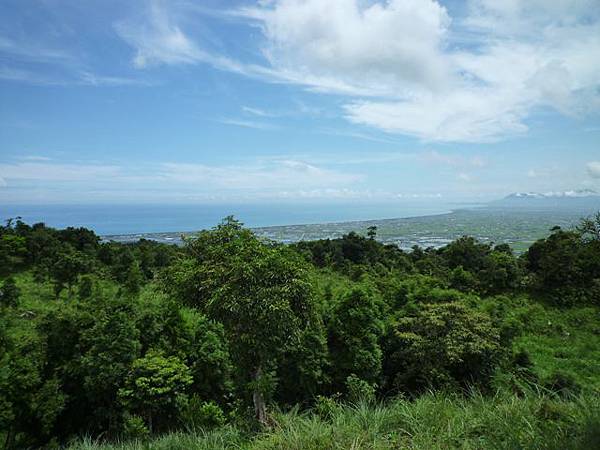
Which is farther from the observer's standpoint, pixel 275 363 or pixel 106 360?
Result: pixel 275 363

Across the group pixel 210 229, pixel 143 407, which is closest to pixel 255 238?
pixel 210 229

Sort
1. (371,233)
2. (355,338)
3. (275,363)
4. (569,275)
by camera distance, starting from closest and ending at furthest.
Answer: (275,363) → (355,338) → (569,275) → (371,233)

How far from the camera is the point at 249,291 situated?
24.3ft

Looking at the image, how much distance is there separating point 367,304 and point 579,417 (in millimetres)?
9939

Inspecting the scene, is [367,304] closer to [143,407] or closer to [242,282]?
[242,282]

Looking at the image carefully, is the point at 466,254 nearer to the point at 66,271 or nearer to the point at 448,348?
the point at 448,348

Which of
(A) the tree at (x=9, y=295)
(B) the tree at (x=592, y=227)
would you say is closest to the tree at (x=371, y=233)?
(A) the tree at (x=9, y=295)

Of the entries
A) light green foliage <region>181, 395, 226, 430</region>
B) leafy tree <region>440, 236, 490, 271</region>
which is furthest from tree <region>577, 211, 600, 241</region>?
leafy tree <region>440, 236, 490, 271</region>

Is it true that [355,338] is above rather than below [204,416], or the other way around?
above

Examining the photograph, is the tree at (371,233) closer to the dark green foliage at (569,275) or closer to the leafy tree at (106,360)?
the dark green foliage at (569,275)

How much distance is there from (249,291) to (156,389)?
15.8 ft

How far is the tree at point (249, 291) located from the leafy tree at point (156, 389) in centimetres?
280

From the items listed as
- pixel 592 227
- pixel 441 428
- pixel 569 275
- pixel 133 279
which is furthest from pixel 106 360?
pixel 569 275

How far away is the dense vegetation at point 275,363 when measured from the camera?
3.11 metres
